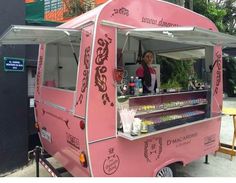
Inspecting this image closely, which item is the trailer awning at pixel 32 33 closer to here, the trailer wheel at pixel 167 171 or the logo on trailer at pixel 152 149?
the logo on trailer at pixel 152 149

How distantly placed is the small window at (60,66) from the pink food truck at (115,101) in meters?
0.02

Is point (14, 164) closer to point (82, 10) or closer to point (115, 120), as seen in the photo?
point (115, 120)

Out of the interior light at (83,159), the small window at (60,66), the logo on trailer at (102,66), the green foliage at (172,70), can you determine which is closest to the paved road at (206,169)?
the small window at (60,66)

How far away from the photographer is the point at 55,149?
3979mm

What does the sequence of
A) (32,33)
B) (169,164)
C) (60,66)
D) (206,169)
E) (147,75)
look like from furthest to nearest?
(206,169)
(60,66)
(147,75)
(169,164)
(32,33)

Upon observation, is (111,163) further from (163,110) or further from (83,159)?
(163,110)

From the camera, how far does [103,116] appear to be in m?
3.04

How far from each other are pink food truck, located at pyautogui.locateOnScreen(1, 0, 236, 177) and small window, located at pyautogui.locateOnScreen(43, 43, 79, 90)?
0.02 m

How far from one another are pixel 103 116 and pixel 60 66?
1830 millimetres

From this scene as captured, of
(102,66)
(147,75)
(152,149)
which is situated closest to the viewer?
(102,66)

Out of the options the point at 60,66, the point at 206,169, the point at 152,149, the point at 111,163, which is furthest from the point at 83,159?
the point at 206,169

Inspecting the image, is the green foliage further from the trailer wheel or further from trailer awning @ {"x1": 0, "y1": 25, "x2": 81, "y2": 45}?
trailer awning @ {"x1": 0, "y1": 25, "x2": 81, "y2": 45}

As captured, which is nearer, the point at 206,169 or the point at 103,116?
the point at 103,116

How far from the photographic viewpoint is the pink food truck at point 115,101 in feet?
9.86
